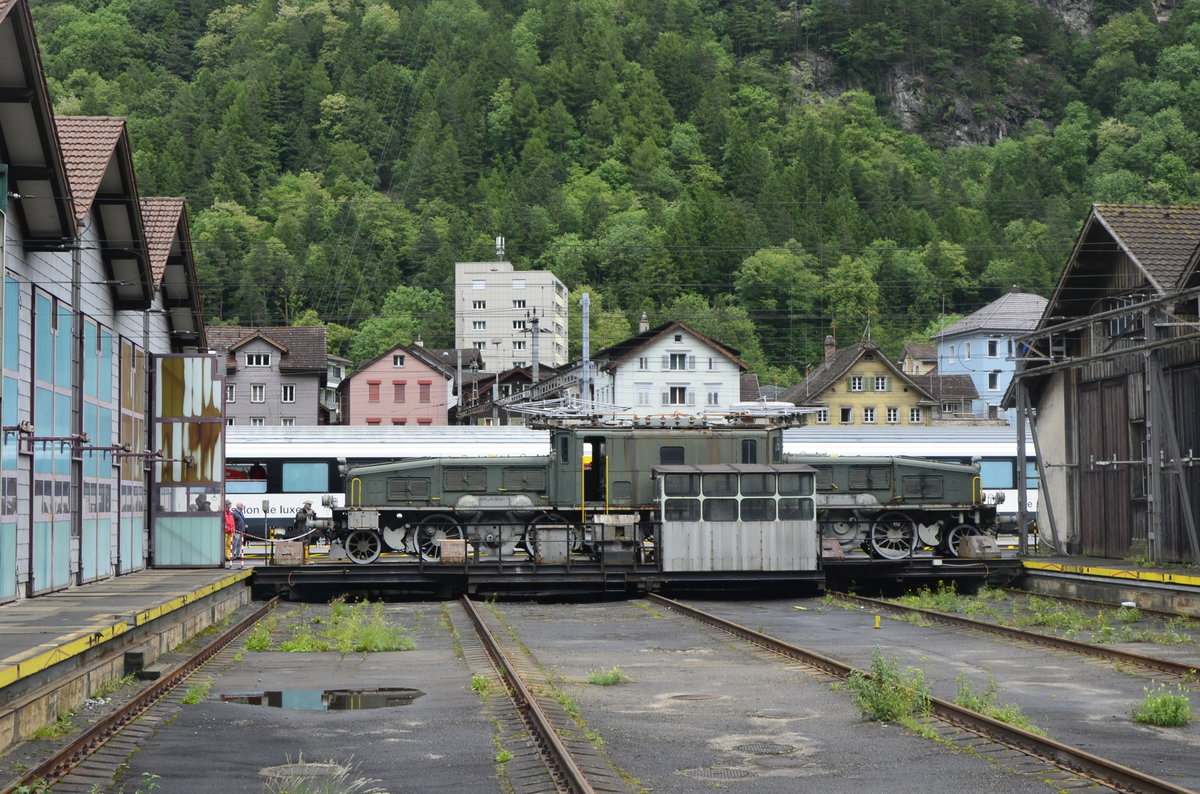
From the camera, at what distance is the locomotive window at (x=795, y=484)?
85.0ft

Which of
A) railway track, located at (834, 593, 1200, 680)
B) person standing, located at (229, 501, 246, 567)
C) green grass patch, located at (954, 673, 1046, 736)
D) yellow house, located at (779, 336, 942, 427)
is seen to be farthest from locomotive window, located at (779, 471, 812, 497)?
yellow house, located at (779, 336, 942, 427)

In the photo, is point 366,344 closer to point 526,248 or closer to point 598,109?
point 526,248

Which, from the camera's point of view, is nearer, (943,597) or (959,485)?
(943,597)

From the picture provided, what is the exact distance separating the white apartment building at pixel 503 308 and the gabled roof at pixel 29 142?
104946 mm

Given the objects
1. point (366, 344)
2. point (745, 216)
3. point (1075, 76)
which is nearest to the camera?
point (366, 344)

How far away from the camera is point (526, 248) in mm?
139500

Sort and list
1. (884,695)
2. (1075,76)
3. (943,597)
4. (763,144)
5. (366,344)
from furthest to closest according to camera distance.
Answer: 1. (1075,76)
2. (763,144)
3. (366,344)
4. (943,597)
5. (884,695)

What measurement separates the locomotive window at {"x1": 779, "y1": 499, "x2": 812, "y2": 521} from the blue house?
77.9 metres

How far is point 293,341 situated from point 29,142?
74808mm

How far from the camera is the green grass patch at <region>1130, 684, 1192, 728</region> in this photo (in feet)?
36.3

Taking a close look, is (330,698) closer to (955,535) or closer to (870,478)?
(870,478)

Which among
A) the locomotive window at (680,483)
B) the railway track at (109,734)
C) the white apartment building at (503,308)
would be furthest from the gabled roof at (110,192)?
the white apartment building at (503,308)

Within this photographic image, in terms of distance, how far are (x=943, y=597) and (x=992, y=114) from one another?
180m

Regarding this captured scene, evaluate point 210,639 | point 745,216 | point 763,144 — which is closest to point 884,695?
point 210,639
